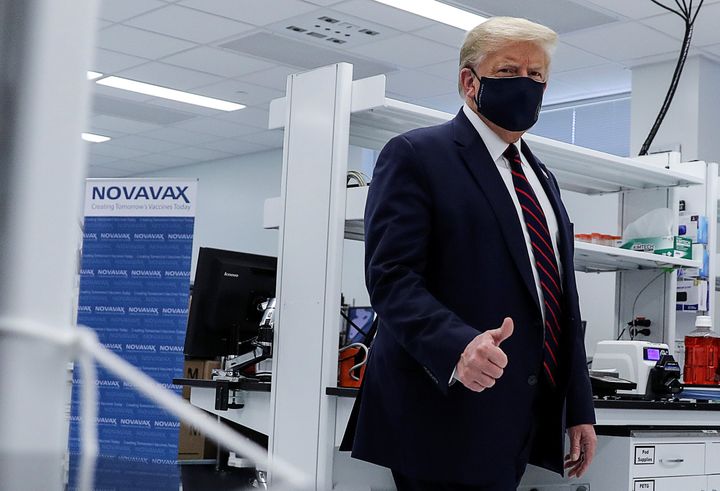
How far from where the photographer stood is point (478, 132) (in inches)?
63.8

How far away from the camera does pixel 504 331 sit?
3.81 ft

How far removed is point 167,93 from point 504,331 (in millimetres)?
7072

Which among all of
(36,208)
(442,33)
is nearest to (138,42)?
(442,33)

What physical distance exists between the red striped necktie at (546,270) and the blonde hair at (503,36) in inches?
9.5

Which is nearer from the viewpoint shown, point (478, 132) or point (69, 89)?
point (69, 89)

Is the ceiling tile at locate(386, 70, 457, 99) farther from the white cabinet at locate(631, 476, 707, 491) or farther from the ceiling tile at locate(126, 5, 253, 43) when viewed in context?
the white cabinet at locate(631, 476, 707, 491)

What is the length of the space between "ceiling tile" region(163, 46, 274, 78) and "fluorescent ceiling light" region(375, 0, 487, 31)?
1.53 m

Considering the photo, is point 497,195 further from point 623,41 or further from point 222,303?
point 623,41

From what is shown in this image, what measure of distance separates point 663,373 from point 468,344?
1.75 metres

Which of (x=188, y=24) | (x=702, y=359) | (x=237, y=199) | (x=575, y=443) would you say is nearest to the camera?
(x=575, y=443)

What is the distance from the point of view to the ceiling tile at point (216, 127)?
8.76 m

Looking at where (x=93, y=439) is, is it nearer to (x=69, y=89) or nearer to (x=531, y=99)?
(x=69, y=89)

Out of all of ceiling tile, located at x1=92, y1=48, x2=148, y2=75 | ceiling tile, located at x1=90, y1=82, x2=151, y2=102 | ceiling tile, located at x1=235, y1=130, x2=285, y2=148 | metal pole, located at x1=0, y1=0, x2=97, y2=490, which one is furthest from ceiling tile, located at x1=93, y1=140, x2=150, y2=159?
metal pole, located at x1=0, y1=0, x2=97, y2=490

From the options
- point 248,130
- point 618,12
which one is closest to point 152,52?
point 248,130
